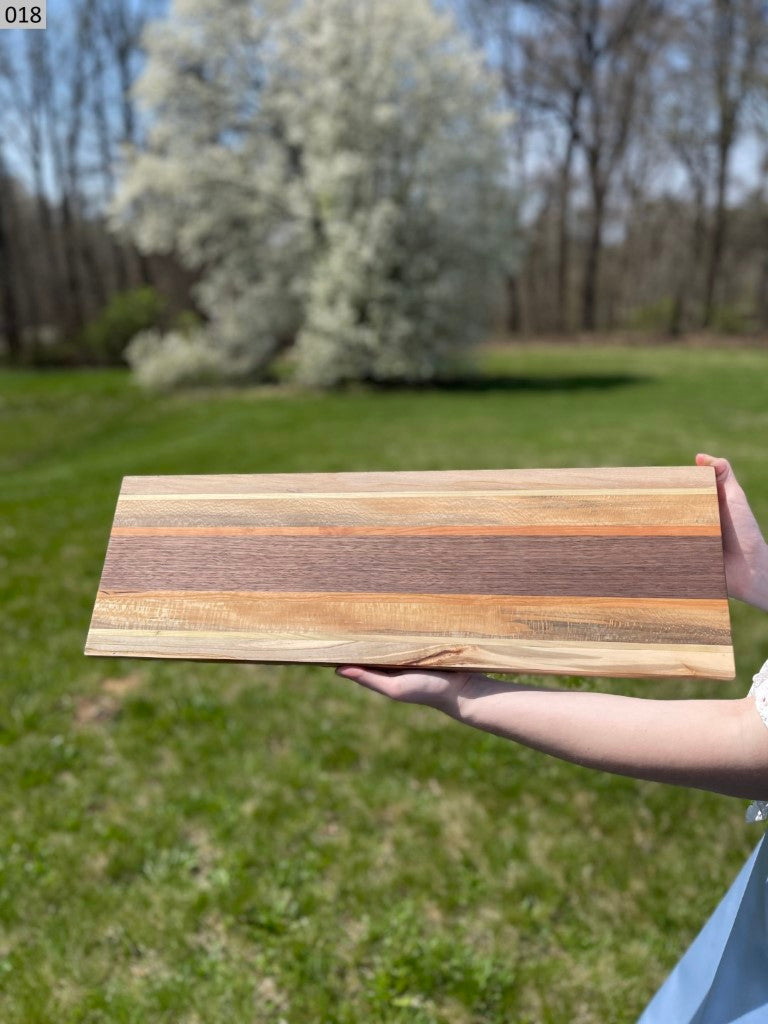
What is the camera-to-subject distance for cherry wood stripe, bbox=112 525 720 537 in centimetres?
148

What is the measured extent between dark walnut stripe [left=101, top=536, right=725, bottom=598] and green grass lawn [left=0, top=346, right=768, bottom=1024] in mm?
238

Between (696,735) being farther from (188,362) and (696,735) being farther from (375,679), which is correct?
(188,362)

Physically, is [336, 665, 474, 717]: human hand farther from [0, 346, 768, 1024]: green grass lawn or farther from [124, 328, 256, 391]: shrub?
[124, 328, 256, 391]: shrub

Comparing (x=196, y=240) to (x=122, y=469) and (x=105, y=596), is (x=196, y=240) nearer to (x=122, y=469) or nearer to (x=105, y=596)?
(x=122, y=469)

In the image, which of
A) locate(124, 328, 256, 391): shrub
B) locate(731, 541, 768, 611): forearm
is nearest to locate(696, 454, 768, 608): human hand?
locate(731, 541, 768, 611): forearm

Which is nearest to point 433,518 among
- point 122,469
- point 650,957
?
point 650,957

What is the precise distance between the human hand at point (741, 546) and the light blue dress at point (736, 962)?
16.2 inches

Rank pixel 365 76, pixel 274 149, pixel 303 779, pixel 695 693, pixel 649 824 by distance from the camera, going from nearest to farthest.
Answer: pixel 649 824, pixel 303 779, pixel 695 693, pixel 365 76, pixel 274 149

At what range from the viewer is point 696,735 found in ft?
4.08

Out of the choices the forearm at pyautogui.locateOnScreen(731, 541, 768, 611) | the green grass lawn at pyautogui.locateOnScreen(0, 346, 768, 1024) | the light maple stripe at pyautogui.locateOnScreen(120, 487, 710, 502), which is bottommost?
the green grass lawn at pyautogui.locateOnScreen(0, 346, 768, 1024)

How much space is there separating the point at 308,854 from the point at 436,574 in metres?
2.22

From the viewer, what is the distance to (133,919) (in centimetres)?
296

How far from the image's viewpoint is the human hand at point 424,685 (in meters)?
1.42

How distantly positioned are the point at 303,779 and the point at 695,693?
2.28 m
